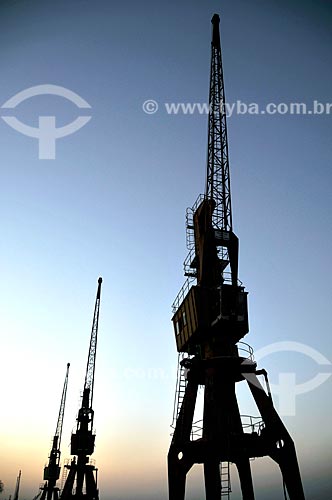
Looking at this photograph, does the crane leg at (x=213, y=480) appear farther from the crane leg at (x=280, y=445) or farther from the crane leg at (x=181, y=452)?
the crane leg at (x=280, y=445)

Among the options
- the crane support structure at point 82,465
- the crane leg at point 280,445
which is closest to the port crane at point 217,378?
the crane leg at point 280,445

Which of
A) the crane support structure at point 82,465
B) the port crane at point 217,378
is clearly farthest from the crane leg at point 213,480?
the crane support structure at point 82,465

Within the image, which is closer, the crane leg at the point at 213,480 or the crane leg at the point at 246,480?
the crane leg at the point at 213,480

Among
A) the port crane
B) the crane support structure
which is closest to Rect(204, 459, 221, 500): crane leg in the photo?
the port crane

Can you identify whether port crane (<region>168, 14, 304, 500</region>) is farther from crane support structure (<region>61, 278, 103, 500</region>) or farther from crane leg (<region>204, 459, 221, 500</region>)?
crane support structure (<region>61, 278, 103, 500</region>)

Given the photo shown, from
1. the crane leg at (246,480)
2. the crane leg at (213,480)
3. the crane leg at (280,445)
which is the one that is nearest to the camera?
the crane leg at (280,445)

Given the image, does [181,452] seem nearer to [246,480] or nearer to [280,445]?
[246,480]

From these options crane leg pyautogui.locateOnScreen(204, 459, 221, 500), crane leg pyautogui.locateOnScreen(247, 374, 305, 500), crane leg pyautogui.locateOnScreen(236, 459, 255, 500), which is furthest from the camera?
crane leg pyautogui.locateOnScreen(236, 459, 255, 500)

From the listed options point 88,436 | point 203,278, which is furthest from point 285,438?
point 88,436

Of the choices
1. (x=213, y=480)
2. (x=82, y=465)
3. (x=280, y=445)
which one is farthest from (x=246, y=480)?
(x=82, y=465)

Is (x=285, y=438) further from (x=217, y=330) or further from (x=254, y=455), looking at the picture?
(x=217, y=330)

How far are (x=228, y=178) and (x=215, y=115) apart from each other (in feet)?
22.9

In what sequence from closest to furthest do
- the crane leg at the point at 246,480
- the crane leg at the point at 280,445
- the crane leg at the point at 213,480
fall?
the crane leg at the point at 280,445 < the crane leg at the point at 213,480 < the crane leg at the point at 246,480

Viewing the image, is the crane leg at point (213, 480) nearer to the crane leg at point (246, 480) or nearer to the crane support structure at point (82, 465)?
the crane leg at point (246, 480)
